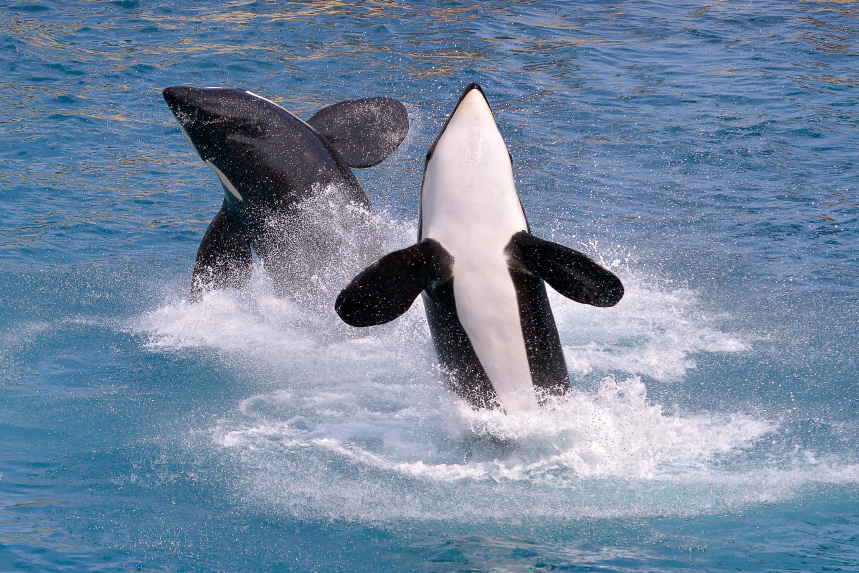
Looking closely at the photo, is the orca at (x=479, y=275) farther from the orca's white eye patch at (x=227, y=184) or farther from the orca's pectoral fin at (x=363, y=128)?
→ the orca's white eye patch at (x=227, y=184)

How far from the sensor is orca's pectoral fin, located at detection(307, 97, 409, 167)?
9.12 m

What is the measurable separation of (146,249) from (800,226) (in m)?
8.63

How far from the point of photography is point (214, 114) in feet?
27.7

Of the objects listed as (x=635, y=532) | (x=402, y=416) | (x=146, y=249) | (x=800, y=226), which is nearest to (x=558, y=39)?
(x=800, y=226)

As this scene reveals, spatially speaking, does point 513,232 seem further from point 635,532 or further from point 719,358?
point 719,358

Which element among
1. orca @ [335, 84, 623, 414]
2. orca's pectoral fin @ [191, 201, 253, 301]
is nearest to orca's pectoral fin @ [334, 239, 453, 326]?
orca @ [335, 84, 623, 414]

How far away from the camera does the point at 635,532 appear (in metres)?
5.78

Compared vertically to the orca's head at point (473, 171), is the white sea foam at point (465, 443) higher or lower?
lower

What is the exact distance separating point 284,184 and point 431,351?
2.20 metres

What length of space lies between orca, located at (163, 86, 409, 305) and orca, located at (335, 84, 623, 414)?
93.8 inches

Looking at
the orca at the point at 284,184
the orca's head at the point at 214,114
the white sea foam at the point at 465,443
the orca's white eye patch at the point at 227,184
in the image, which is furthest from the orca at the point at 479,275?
the orca's white eye patch at the point at 227,184

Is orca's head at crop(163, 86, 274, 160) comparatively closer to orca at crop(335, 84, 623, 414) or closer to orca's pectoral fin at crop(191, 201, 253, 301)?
orca's pectoral fin at crop(191, 201, 253, 301)

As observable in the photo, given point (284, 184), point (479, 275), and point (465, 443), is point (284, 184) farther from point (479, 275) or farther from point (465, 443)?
point (465, 443)

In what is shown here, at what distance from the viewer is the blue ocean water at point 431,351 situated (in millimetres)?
5863
